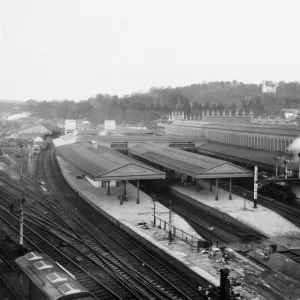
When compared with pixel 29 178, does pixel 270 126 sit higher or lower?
higher

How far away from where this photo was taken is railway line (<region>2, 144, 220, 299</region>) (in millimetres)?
15992

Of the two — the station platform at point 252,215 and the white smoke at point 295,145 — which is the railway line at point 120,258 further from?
the white smoke at point 295,145

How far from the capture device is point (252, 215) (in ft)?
92.1

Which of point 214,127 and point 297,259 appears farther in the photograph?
point 214,127

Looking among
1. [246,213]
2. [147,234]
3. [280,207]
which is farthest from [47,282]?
[280,207]

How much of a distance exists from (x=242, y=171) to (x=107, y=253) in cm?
1511

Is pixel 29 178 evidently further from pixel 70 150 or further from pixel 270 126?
pixel 270 126

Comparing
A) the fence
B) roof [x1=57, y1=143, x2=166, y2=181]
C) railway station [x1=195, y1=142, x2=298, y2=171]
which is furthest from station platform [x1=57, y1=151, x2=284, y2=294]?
railway station [x1=195, y1=142, x2=298, y2=171]

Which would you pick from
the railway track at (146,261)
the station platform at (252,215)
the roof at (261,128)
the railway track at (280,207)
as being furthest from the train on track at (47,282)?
the roof at (261,128)

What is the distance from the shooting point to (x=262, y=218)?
27.3 meters

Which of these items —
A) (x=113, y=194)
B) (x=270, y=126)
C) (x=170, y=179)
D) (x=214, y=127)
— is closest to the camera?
(x=113, y=194)

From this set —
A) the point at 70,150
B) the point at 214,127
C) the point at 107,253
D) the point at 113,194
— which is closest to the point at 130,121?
the point at 214,127

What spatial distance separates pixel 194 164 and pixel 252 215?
26.6ft

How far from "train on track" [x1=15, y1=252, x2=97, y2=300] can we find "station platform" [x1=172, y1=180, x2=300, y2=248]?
13321mm
